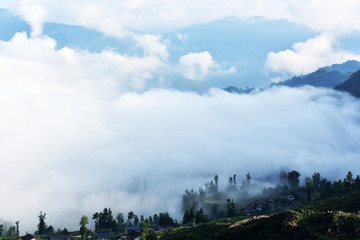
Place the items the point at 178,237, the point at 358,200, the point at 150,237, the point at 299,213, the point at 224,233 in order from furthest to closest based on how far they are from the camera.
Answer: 1. the point at 150,237
2. the point at 358,200
3. the point at 178,237
4. the point at 224,233
5. the point at 299,213

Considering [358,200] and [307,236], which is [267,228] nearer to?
[307,236]

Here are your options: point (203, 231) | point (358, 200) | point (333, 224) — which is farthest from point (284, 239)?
point (358, 200)

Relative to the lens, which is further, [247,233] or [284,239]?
[247,233]

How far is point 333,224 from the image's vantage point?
118 metres

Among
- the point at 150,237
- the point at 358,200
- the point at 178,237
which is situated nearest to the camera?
the point at 178,237

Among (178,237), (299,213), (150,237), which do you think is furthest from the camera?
(150,237)

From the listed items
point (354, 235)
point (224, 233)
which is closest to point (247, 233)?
point (224, 233)

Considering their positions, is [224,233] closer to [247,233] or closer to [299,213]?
[247,233]

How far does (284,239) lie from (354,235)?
18.5 metres

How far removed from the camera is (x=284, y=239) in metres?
116

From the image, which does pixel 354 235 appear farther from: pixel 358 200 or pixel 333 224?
pixel 358 200

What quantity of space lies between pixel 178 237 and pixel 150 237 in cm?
2771

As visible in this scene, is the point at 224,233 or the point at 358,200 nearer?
the point at 224,233

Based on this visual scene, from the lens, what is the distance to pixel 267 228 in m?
122
